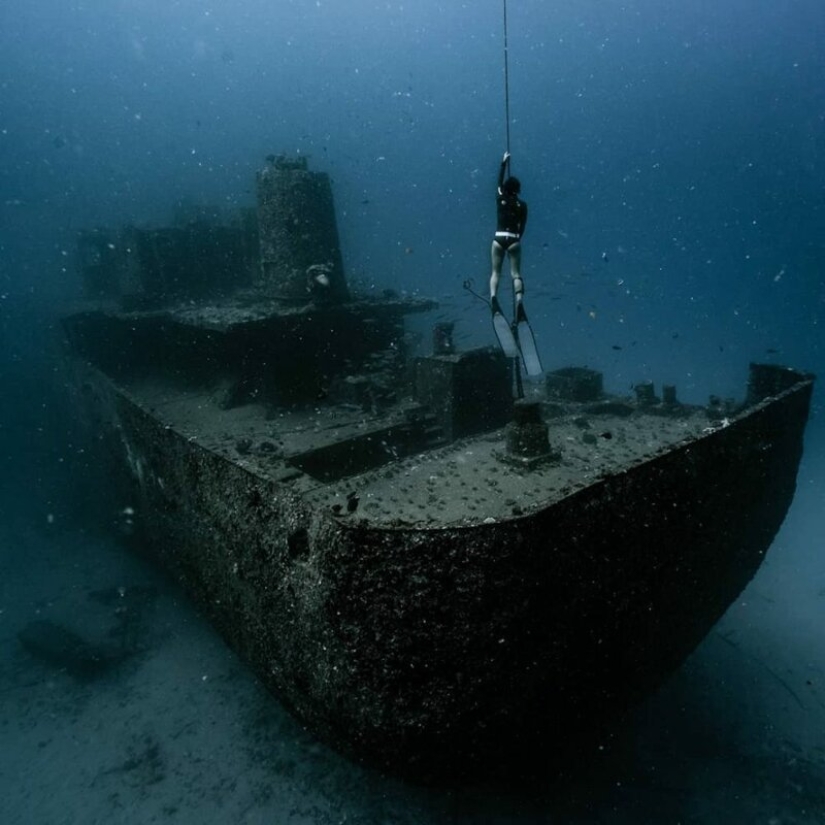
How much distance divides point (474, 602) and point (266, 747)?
6.94m

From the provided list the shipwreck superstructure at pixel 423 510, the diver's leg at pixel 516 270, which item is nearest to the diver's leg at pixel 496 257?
the diver's leg at pixel 516 270

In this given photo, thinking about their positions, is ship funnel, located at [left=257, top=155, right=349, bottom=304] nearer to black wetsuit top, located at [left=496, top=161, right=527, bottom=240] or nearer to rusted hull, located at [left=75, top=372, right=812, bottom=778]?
black wetsuit top, located at [left=496, top=161, right=527, bottom=240]

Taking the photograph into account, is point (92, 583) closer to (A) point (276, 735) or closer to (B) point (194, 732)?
(B) point (194, 732)

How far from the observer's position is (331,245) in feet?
39.4

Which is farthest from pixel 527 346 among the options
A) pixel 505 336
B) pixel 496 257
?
pixel 496 257

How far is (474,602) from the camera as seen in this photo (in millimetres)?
4453

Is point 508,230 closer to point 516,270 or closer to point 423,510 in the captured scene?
point 516,270

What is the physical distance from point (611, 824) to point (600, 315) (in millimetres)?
113479

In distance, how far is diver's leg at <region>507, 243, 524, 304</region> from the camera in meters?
7.24

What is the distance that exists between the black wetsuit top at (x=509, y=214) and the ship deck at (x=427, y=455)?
120 inches

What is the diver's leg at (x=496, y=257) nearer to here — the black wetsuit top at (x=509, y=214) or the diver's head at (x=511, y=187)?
the black wetsuit top at (x=509, y=214)

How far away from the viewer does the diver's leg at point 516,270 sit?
7.24 meters

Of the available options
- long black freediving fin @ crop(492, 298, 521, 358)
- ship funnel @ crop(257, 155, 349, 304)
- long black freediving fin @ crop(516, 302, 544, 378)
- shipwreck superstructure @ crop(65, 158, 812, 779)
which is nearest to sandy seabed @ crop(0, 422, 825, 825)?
shipwreck superstructure @ crop(65, 158, 812, 779)

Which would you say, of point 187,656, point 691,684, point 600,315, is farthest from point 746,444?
point 600,315
